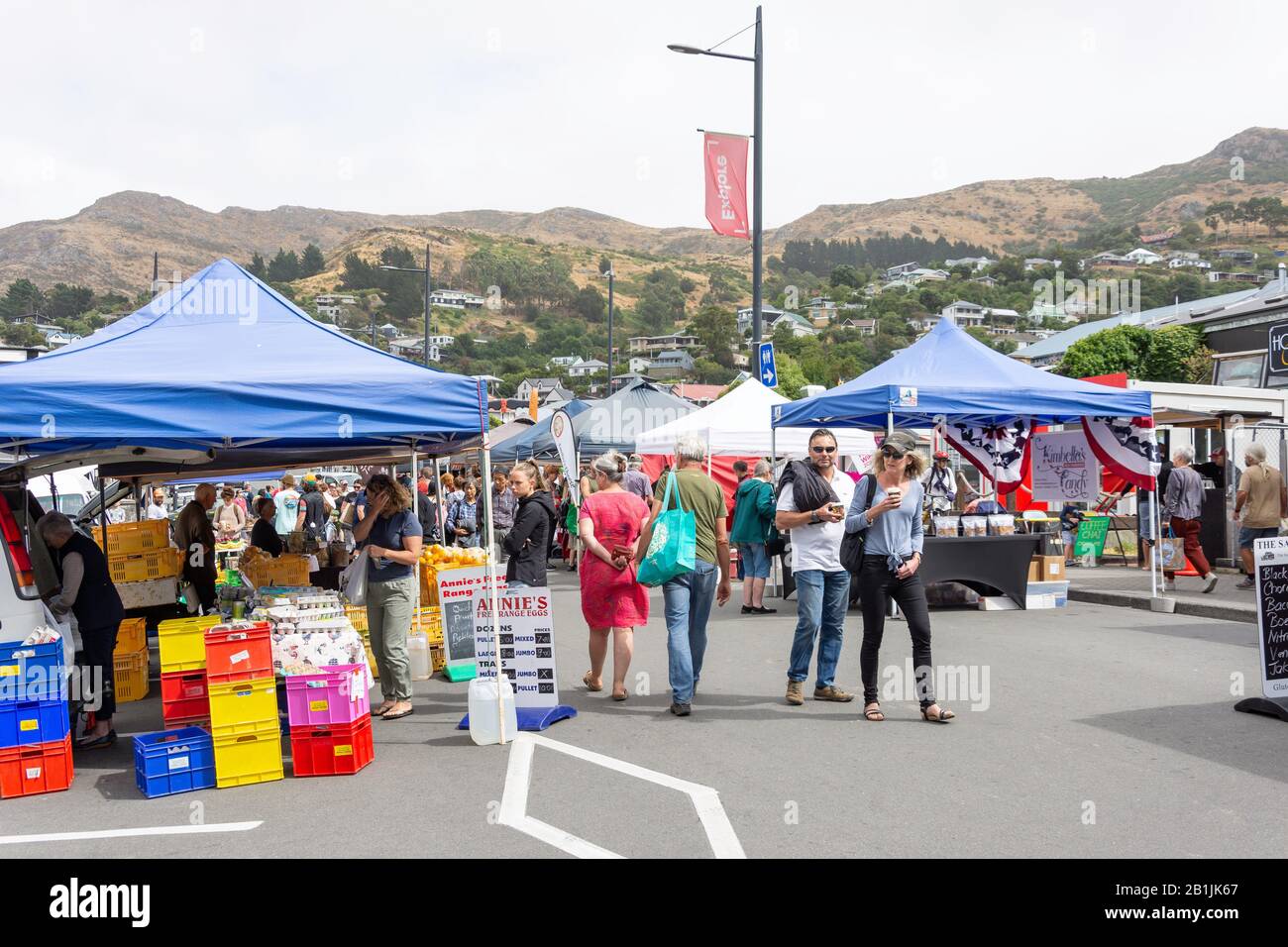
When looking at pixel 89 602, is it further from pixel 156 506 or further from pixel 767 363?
pixel 156 506

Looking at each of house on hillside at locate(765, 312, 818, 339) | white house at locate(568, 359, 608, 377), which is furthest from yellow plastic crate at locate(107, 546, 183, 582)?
white house at locate(568, 359, 608, 377)

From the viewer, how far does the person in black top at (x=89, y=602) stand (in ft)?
23.2

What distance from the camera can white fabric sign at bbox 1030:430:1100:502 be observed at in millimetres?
14797

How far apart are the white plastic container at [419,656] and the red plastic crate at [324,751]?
3.24m

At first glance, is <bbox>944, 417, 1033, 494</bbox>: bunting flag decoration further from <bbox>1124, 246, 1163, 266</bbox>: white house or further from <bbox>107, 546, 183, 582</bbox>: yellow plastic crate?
<bbox>1124, 246, 1163, 266</bbox>: white house

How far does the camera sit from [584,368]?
15488cm

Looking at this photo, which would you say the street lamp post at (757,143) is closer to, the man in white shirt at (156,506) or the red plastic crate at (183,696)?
the red plastic crate at (183,696)

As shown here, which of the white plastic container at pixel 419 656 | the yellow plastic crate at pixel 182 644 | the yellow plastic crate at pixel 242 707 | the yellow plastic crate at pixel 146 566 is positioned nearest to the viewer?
the yellow plastic crate at pixel 242 707

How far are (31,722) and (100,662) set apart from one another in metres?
1.30

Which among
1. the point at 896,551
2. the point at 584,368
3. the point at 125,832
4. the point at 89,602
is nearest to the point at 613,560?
the point at 896,551

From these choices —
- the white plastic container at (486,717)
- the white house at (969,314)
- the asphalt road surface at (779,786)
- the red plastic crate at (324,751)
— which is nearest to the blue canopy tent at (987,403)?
the asphalt road surface at (779,786)

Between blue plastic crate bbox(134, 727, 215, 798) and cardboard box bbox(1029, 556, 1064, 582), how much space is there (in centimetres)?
1061
